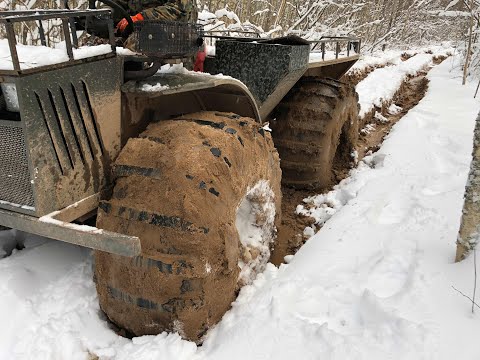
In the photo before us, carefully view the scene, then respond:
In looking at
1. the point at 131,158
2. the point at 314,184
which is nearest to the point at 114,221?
the point at 131,158

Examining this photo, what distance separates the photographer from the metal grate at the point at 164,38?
1877 millimetres

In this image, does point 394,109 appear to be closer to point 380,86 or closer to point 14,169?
point 380,86

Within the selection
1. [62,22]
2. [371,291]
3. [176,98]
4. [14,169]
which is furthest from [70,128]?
[371,291]

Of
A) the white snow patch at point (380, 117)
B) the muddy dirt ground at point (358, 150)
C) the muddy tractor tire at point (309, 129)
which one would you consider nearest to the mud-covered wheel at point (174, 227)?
the muddy dirt ground at point (358, 150)

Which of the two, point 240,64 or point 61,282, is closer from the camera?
point 61,282

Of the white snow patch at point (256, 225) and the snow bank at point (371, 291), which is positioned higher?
the white snow patch at point (256, 225)

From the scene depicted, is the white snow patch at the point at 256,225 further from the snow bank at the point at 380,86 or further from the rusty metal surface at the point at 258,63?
the snow bank at the point at 380,86

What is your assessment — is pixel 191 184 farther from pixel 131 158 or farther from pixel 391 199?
pixel 391 199

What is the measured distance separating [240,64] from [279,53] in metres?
0.31

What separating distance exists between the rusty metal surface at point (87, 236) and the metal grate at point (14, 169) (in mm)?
101

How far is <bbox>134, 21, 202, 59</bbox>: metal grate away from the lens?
1.88m

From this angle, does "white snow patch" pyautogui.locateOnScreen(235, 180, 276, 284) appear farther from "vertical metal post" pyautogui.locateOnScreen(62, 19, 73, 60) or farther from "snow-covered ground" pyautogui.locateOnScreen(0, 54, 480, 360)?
"vertical metal post" pyautogui.locateOnScreen(62, 19, 73, 60)

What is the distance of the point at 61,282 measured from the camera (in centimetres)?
239

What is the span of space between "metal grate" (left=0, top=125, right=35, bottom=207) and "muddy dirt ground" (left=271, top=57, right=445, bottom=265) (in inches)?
69.2
